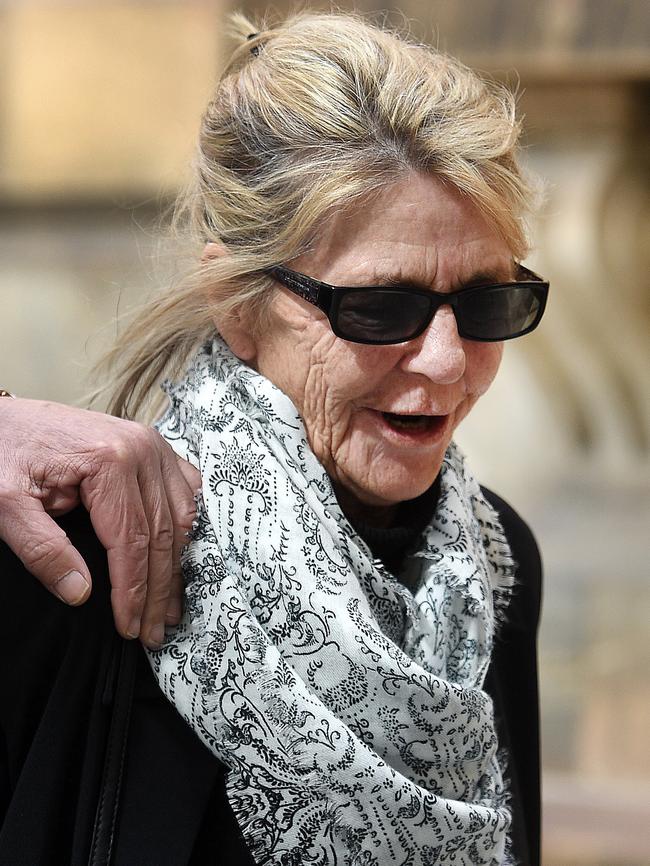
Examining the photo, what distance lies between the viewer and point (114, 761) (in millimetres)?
1498

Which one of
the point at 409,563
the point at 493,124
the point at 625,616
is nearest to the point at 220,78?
the point at 493,124

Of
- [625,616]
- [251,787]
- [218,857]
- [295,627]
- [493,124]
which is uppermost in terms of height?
[493,124]

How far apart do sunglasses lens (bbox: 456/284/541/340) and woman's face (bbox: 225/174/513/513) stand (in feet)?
0.07

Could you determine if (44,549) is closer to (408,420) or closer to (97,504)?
(97,504)

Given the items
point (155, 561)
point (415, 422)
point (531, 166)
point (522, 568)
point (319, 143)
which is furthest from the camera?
point (531, 166)

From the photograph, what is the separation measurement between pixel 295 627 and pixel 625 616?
4471 millimetres

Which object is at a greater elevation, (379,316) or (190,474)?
(379,316)

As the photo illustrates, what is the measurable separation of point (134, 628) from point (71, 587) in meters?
0.12

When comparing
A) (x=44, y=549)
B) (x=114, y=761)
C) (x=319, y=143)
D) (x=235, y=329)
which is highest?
(x=319, y=143)

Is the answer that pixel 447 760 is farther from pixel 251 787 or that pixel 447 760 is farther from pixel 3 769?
pixel 3 769

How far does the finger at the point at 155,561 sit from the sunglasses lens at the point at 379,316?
0.34 meters

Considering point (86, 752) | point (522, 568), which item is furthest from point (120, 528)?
point (522, 568)

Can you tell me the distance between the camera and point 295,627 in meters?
1.59

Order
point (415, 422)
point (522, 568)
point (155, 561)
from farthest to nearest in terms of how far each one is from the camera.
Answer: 1. point (522, 568)
2. point (415, 422)
3. point (155, 561)
